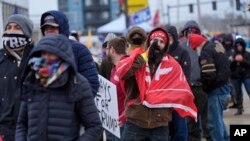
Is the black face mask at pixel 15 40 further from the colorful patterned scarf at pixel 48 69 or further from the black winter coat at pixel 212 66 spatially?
the black winter coat at pixel 212 66

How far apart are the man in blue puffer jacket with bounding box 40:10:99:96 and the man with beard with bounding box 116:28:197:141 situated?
2.84 feet

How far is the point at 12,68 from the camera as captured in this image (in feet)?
18.9

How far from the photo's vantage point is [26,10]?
39.3 ft

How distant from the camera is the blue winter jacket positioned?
14.7ft

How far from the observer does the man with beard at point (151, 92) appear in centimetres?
650

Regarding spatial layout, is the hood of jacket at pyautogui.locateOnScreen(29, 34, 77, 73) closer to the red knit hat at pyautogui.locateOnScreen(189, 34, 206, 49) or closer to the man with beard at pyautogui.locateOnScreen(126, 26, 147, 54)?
the man with beard at pyautogui.locateOnScreen(126, 26, 147, 54)

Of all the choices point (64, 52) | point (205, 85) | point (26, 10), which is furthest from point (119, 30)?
point (64, 52)

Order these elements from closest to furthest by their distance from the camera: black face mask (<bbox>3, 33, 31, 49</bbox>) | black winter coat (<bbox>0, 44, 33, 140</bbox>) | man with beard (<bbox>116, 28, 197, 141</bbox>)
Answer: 1. black winter coat (<bbox>0, 44, 33, 140</bbox>)
2. black face mask (<bbox>3, 33, 31, 49</bbox>)
3. man with beard (<bbox>116, 28, 197, 141</bbox>)

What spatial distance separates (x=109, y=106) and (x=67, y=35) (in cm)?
220

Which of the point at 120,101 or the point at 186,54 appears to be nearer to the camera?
the point at 120,101

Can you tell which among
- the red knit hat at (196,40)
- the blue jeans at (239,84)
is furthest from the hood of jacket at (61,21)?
the blue jeans at (239,84)

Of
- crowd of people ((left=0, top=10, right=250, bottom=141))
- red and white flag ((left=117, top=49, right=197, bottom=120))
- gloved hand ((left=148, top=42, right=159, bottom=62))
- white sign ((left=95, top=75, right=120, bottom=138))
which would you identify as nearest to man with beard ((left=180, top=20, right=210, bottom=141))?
crowd of people ((left=0, top=10, right=250, bottom=141))

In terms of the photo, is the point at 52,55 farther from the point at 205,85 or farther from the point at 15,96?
the point at 205,85

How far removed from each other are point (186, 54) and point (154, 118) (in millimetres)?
2652
